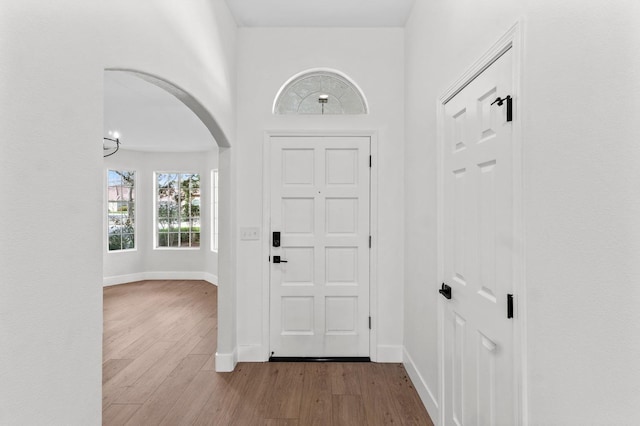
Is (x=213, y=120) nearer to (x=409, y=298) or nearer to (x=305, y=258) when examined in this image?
(x=305, y=258)

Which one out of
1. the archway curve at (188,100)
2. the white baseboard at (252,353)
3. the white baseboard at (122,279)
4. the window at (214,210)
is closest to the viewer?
the archway curve at (188,100)

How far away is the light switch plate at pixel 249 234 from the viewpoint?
3.09m

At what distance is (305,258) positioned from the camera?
3154 mm

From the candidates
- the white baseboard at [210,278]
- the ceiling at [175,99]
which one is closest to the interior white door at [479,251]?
the ceiling at [175,99]

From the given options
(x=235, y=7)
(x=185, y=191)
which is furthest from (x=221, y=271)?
(x=185, y=191)

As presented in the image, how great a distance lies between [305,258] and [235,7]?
218 centimetres

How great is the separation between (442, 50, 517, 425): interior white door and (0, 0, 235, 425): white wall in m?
1.55

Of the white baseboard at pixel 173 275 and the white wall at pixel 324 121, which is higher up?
the white wall at pixel 324 121

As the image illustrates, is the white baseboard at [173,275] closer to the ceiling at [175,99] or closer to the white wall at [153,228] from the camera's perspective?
the white wall at [153,228]

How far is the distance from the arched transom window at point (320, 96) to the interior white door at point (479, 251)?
1.28 m

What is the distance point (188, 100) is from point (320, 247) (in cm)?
163

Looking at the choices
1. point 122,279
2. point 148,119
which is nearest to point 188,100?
point 148,119

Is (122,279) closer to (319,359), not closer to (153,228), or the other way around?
(153,228)

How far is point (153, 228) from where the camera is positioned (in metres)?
7.08
